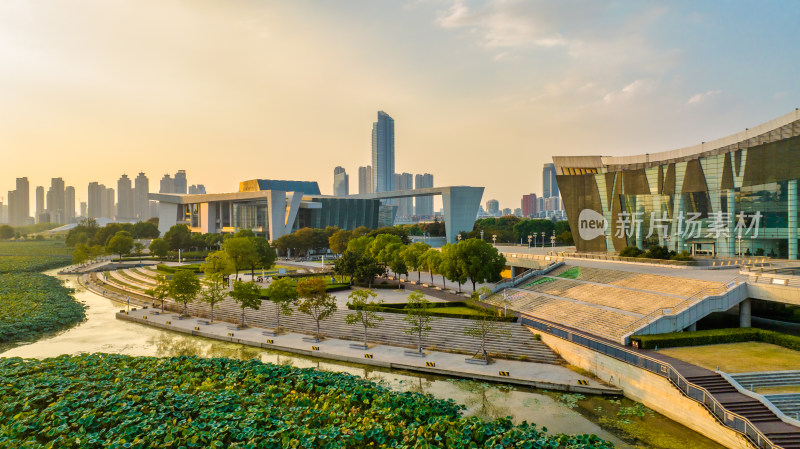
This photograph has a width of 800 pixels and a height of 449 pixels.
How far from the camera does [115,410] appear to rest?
57.5 ft

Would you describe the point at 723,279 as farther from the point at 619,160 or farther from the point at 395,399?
the point at 619,160

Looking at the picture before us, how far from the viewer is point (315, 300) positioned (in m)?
31.3

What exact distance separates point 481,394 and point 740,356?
38.5ft

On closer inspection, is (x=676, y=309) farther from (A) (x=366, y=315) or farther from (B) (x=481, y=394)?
(A) (x=366, y=315)

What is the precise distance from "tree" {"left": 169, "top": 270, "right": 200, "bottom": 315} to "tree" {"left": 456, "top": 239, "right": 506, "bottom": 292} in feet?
73.6

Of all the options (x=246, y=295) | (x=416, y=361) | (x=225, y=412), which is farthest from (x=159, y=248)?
(x=225, y=412)

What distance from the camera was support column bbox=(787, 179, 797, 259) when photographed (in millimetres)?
38281

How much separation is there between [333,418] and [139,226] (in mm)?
117822

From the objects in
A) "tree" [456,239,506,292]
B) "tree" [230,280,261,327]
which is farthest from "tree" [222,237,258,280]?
"tree" [456,239,506,292]

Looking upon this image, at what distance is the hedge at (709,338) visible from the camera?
22.3 meters

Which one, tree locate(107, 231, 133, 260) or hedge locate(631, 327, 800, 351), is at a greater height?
tree locate(107, 231, 133, 260)

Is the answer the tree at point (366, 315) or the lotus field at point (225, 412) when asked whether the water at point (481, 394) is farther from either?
the tree at point (366, 315)

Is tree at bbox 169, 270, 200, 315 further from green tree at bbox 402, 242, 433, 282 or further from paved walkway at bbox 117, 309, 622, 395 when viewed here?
green tree at bbox 402, 242, 433, 282

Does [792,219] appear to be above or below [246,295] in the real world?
above
